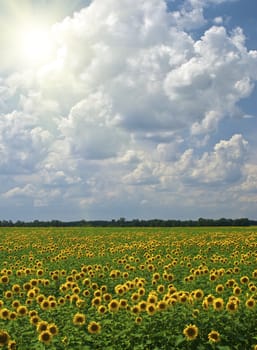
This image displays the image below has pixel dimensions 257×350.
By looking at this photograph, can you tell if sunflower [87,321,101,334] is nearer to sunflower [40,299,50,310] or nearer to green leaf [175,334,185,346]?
green leaf [175,334,185,346]

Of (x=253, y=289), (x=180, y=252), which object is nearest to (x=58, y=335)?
(x=253, y=289)

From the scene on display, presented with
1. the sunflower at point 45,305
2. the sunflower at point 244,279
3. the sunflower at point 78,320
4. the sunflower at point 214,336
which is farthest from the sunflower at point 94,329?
the sunflower at point 244,279

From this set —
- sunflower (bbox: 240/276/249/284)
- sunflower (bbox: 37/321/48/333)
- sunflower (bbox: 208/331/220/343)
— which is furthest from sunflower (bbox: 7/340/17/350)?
sunflower (bbox: 240/276/249/284)

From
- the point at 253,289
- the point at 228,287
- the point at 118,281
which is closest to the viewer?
the point at 253,289

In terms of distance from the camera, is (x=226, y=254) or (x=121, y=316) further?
(x=226, y=254)

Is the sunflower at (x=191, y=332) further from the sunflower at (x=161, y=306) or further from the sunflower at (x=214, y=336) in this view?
the sunflower at (x=161, y=306)

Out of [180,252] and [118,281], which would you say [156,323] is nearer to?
[118,281]

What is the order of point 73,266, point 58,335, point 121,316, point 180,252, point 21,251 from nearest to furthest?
point 58,335, point 121,316, point 73,266, point 180,252, point 21,251

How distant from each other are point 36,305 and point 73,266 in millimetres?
7041

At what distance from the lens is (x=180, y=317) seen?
1015 centimetres

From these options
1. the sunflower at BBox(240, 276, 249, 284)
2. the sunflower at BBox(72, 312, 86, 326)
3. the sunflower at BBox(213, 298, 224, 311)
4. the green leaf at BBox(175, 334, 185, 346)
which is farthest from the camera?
the sunflower at BBox(240, 276, 249, 284)

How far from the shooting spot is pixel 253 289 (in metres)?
12.2

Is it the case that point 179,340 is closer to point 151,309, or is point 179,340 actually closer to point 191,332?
point 191,332

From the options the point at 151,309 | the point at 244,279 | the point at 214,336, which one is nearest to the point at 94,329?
the point at 151,309
